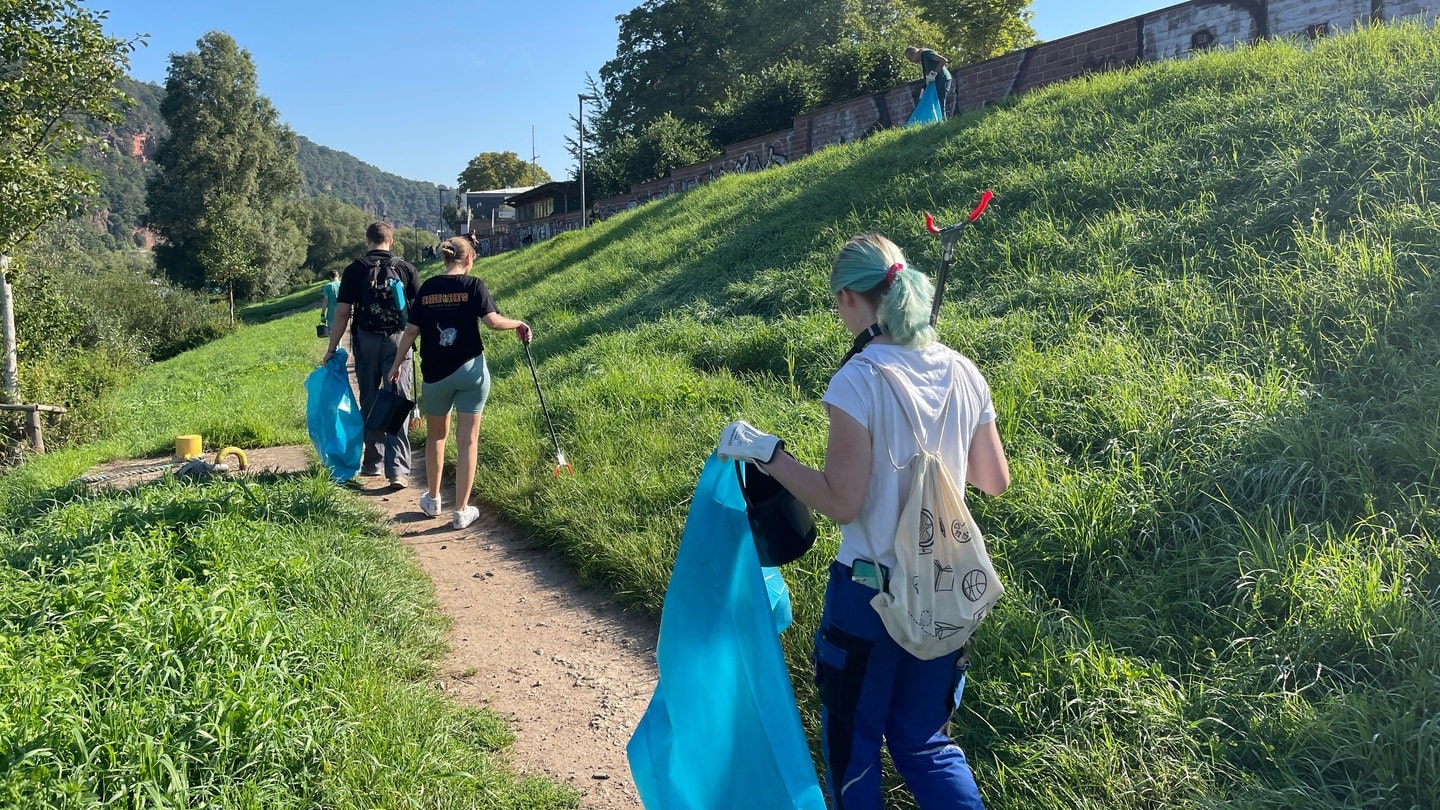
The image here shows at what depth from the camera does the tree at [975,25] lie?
32.6m

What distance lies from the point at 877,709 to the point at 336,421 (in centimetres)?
562

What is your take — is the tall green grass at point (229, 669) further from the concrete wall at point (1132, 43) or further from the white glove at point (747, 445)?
the concrete wall at point (1132, 43)

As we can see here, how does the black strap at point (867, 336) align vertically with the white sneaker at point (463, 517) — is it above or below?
above

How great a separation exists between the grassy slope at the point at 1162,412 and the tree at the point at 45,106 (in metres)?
5.37

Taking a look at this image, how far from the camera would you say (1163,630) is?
3.02 meters

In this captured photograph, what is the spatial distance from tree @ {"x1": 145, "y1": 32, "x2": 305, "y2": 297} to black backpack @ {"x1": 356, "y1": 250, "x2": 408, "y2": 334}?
43.6 m

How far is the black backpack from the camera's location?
6605mm

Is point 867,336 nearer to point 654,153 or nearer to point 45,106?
point 45,106

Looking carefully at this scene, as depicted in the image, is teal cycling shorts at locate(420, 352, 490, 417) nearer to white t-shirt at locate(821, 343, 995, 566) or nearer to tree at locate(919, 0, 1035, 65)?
white t-shirt at locate(821, 343, 995, 566)

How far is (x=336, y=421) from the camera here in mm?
6562

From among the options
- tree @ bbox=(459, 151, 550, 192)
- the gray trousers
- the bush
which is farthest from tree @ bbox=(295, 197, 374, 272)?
the gray trousers

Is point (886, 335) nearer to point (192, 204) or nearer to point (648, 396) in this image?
point (648, 396)

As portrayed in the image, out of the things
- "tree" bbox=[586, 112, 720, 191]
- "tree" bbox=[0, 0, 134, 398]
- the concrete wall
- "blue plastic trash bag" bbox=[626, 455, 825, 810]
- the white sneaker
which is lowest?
the white sneaker

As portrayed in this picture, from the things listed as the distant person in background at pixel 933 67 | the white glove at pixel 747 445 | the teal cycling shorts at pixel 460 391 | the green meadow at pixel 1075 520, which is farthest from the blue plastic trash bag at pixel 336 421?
the distant person in background at pixel 933 67
